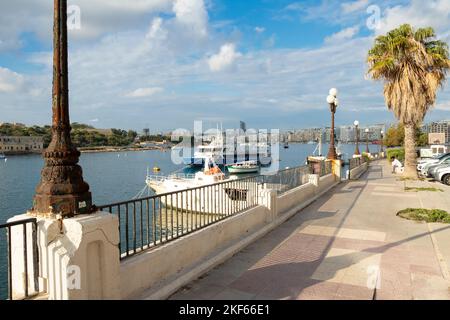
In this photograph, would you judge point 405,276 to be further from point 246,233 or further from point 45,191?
point 45,191

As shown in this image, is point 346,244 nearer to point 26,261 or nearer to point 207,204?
point 207,204

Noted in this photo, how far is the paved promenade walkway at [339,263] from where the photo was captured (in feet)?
16.9

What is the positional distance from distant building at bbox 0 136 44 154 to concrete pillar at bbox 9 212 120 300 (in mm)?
153236

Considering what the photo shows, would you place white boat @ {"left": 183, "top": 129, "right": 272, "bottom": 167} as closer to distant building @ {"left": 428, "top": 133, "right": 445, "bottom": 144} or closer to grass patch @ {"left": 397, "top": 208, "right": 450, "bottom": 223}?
distant building @ {"left": 428, "top": 133, "right": 445, "bottom": 144}

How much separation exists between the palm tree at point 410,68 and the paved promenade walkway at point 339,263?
449 inches

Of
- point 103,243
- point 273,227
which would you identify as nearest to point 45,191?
point 103,243

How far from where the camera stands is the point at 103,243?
12.8 feet

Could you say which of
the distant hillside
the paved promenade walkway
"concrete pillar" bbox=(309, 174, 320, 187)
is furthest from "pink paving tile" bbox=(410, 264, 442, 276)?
the distant hillside

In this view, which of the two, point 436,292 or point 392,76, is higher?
point 392,76

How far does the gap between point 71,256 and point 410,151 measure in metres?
22.2
